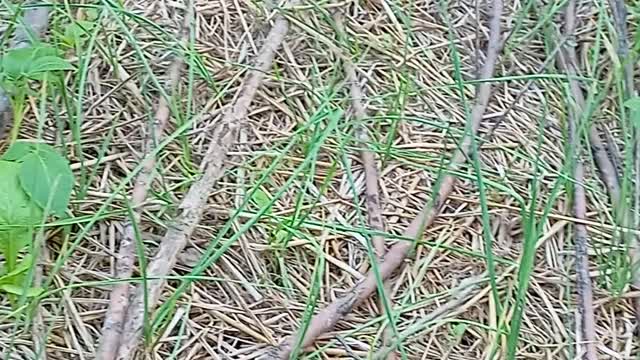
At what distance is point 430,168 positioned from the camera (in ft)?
3.97

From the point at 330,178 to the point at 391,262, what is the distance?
15 centimetres

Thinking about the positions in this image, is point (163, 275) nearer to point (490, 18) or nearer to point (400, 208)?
point (400, 208)

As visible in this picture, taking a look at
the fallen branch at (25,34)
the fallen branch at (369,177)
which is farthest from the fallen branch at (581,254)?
the fallen branch at (25,34)

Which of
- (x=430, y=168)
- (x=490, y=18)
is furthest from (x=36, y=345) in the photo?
(x=490, y=18)

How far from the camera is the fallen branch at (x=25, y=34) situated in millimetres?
1178

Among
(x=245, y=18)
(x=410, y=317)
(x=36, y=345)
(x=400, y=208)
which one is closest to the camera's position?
(x=36, y=345)

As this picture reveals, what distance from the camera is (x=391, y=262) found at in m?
1.09

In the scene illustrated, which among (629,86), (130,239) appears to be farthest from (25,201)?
(629,86)

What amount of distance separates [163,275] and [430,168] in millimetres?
410

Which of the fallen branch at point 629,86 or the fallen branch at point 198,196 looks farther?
the fallen branch at point 629,86

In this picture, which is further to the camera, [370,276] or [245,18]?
[245,18]

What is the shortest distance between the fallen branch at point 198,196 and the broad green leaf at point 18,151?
202 mm

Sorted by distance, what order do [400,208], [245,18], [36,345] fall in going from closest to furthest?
[36,345] < [400,208] < [245,18]

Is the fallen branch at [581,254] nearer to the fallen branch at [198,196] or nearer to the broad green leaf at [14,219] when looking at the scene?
the fallen branch at [198,196]
